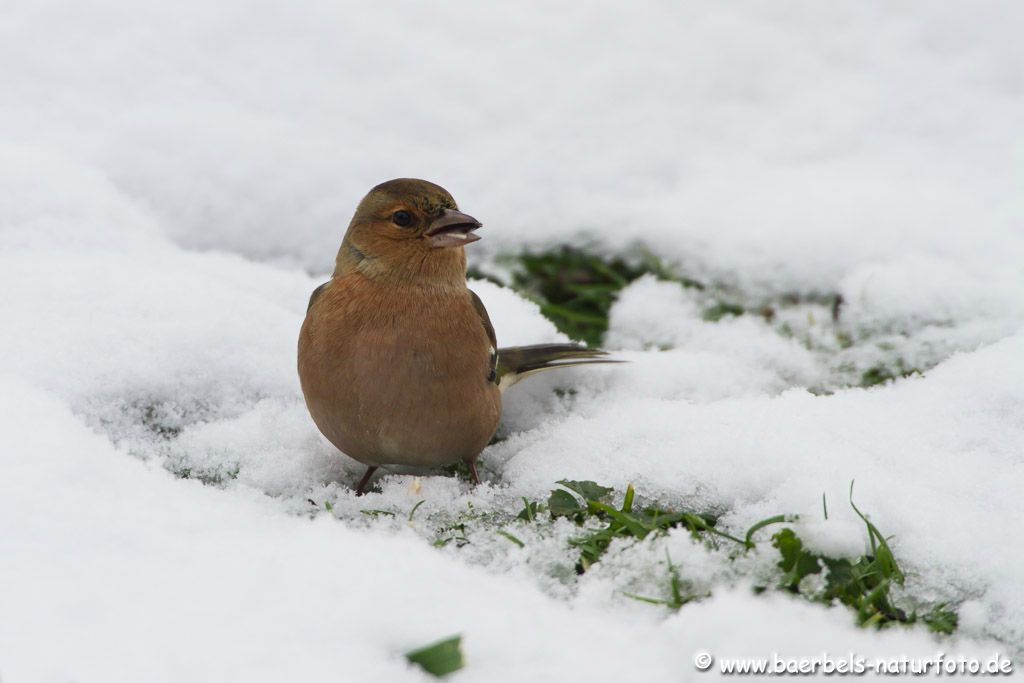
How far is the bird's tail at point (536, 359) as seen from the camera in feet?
13.0

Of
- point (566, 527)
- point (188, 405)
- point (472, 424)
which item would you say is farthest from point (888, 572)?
point (188, 405)

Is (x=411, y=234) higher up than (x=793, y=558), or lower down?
higher up

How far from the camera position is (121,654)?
2.01m

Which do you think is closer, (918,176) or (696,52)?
(918,176)

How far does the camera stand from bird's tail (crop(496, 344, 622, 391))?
3.96 meters

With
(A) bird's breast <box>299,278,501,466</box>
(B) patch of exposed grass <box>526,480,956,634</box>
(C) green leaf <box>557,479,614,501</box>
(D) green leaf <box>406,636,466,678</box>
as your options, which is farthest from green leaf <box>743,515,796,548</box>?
(A) bird's breast <box>299,278,501,466</box>

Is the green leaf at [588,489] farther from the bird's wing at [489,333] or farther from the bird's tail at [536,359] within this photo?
the bird's tail at [536,359]

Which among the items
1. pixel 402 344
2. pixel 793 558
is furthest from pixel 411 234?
pixel 793 558

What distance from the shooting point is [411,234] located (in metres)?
3.38

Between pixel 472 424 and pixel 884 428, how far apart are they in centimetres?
150

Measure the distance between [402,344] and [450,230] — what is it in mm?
486

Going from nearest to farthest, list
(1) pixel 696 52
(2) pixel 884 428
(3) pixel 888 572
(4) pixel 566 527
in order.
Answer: (3) pixel 888 572 → (4) pixel 566 527 → (2) pixel 884 428 → (1) pixel 696 52

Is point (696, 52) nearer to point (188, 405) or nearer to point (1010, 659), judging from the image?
point (188, 405)

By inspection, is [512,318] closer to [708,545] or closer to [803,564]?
[708,545]
